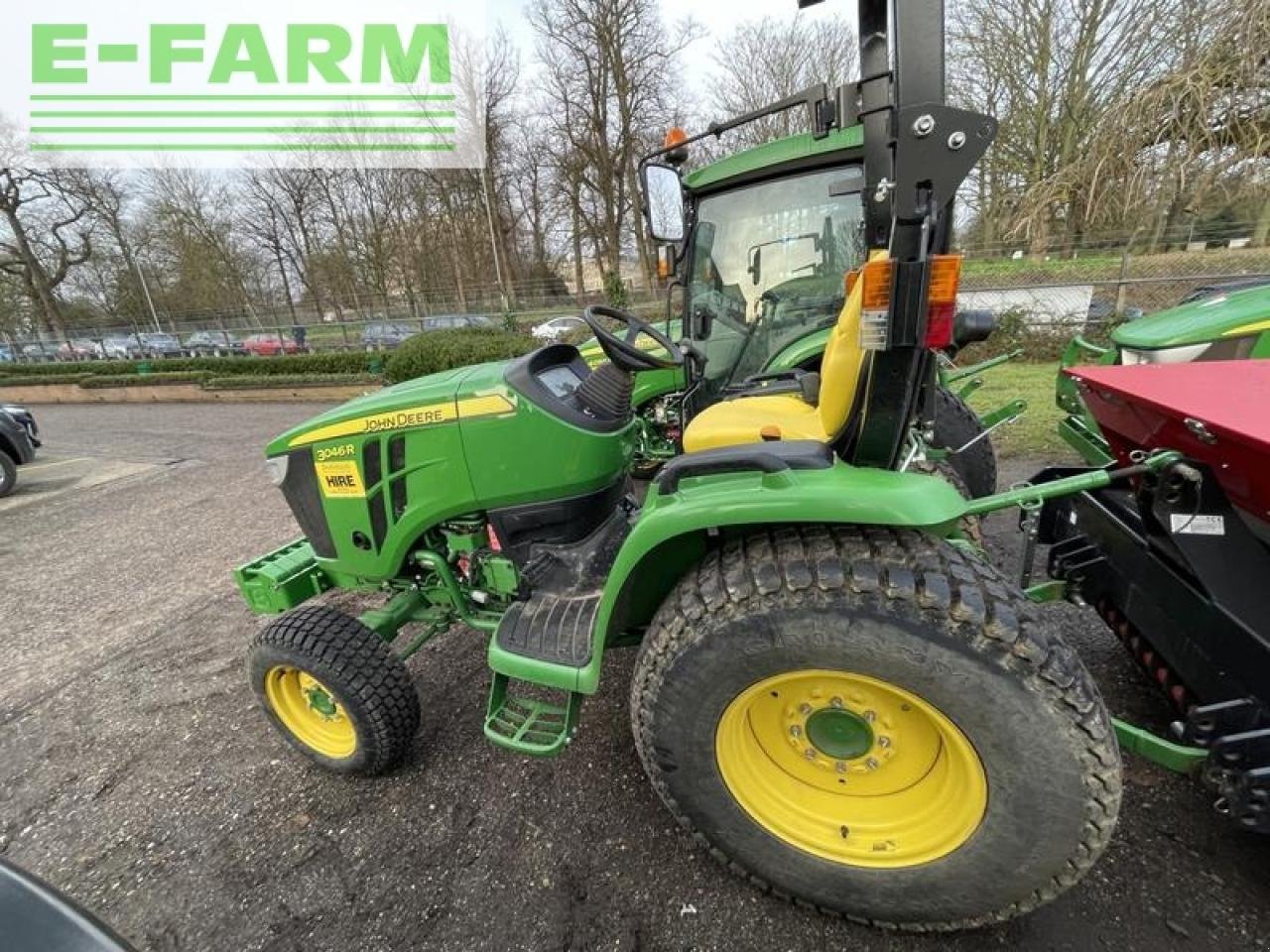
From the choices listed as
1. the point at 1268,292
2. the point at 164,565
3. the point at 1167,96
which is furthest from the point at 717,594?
the point at 1167,96

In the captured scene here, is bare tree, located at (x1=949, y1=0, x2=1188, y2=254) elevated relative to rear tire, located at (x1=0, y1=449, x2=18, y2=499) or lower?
elevated

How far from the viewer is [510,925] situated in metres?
1.51

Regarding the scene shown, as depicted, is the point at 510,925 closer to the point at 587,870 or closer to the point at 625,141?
the point at 587,870

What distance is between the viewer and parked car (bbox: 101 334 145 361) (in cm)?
2105

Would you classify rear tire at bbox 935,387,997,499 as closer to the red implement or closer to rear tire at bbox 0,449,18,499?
the red implement

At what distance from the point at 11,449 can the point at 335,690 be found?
783 centimetres

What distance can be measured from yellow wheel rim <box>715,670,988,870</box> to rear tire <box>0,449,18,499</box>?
28.3 feet

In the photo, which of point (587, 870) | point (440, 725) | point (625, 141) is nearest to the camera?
point (587, 870)

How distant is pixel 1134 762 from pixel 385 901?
2.20 m

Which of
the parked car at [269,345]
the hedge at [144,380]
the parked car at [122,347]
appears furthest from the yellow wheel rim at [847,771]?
the parked car at [122,347]

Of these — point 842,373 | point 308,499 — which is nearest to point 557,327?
point 308,499

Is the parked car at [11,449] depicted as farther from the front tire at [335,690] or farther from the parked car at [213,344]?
the parked car at [213,344]

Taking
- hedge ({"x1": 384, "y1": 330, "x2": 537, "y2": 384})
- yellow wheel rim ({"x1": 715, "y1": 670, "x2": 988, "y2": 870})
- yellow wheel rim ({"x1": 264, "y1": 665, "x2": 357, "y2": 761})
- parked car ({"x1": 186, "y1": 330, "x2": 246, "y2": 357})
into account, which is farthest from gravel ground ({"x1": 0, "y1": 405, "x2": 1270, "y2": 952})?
parked car ({"x1": 186, "y1": 330, "x2": 246, "y2": 357})

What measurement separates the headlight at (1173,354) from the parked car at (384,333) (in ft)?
51.5
